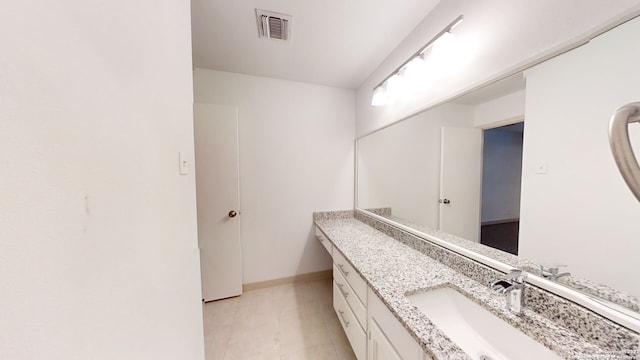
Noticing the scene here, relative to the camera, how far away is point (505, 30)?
0.88 m

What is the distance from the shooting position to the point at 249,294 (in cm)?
219

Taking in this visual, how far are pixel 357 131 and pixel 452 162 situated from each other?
1278mm

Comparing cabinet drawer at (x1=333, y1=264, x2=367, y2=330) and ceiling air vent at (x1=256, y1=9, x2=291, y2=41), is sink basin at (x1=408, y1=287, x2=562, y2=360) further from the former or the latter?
ceiling air vent at (x1=256, y1=9, x2=291, y2=41)

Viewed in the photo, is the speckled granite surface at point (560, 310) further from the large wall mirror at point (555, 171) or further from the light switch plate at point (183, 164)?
the light switch plate at point (183, 164)

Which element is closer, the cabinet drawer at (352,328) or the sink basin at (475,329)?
the sink basin at (475,329)

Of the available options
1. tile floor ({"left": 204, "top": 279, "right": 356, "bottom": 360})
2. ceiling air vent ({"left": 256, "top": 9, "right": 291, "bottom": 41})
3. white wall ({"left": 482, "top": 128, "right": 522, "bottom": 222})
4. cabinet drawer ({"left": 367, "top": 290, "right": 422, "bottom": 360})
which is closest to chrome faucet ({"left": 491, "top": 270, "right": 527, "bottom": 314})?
white wall ({"left": 482, "top": 128, "right": 522, "bottom": 222})

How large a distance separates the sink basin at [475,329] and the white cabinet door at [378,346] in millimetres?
220

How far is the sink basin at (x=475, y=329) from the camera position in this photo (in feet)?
2.38

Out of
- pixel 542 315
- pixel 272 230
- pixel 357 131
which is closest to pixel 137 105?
pixel 542 315

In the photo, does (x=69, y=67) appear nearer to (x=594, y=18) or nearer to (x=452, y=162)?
(x=594, y=18)

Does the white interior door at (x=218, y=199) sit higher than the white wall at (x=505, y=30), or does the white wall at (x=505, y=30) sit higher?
the white wall at (x=505, y=30)

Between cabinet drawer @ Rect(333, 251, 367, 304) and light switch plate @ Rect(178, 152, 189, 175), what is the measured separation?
1104mm

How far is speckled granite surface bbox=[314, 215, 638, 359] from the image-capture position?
64 cm

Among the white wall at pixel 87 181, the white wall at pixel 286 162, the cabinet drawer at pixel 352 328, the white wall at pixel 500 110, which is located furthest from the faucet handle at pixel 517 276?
the white wall at pixel 286 162
